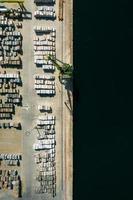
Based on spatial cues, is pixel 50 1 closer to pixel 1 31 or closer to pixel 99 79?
pixel 1 31

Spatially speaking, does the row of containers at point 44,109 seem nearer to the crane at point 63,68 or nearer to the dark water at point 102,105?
the crane at point 63,68

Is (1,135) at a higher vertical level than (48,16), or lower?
lower

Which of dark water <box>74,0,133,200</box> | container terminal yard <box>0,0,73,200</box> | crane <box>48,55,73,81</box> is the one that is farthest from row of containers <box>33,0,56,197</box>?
dark water <box>74,0,133,200</box>

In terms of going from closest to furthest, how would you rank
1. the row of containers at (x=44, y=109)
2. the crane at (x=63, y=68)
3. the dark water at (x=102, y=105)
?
the crane at (x=63, y=68) < the row of containers at (x=44, y=109) < the dark water at (x=102, y=105)

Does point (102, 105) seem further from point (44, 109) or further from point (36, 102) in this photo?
point (36, 102)

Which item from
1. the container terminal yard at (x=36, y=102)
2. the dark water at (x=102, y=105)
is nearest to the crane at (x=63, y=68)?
the container terminal yard at (x=36, y=102)

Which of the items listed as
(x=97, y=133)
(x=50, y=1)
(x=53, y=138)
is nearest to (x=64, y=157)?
Answer: (x=53, y=138)

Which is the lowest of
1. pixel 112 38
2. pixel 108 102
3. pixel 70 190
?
pixel 70 190

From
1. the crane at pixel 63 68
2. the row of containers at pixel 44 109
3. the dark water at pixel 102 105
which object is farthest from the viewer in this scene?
the dark water at pixel 102 105
